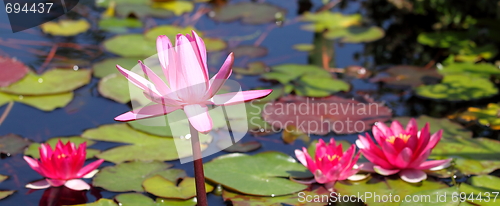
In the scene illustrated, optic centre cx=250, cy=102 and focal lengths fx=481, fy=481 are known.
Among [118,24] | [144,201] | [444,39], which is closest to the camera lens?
[144,201]

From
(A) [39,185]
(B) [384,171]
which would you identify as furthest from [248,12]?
(A) [39,185]

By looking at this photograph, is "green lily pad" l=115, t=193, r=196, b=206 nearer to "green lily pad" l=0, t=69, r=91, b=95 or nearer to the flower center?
the flower center

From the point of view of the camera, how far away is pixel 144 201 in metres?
1.44

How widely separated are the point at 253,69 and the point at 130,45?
74 centimetres

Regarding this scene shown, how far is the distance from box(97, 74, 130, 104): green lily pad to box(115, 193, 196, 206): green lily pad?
2.40 ft

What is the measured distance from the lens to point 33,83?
2.21 m

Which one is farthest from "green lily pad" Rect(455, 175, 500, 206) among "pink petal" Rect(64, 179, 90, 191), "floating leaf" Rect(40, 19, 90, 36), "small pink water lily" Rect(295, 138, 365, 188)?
"floating leaf" Rect(40, 19, 90, 36)

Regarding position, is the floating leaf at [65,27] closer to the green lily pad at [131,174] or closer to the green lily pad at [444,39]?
the green lily pad at [131,174]

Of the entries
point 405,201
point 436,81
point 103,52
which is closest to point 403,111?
point 436,81

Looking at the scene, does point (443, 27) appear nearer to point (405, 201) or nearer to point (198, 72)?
point (405, 201)

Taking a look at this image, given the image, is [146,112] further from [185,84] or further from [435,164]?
[435,164]

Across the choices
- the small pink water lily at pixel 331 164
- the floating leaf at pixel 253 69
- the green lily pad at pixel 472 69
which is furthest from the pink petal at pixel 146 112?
the green lily pad at pixel 472 69

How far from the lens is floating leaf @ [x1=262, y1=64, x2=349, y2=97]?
2.25 m

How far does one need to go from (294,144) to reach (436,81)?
96 cm
